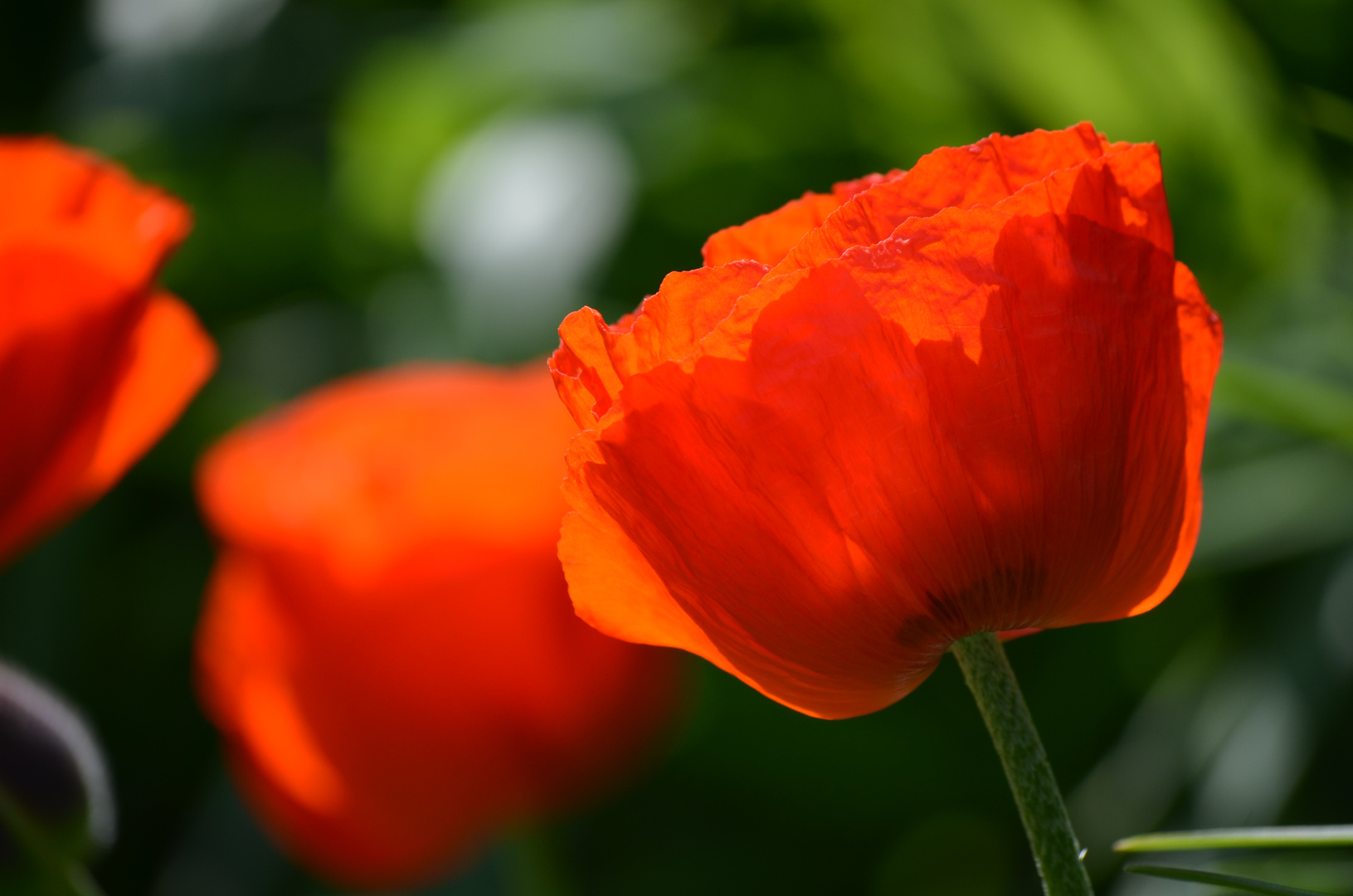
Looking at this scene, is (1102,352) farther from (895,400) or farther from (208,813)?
(208,813)

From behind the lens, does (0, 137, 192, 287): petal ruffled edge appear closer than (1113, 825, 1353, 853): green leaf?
No

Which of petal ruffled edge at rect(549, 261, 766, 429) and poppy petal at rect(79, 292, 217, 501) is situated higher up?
petal ruffled edge at rect(549, 261, 766, 429)

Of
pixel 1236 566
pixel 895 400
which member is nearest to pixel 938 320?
pixel 895 400

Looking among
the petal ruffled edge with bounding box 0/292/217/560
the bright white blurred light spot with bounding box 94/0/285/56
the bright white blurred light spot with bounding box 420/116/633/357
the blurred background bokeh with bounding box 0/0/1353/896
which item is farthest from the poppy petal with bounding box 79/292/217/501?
the bright white blurred light spot with bounding box 94/0/285/56

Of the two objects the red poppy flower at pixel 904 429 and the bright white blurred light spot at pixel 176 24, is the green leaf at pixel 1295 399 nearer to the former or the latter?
the red poppy flower at pixel 904 429

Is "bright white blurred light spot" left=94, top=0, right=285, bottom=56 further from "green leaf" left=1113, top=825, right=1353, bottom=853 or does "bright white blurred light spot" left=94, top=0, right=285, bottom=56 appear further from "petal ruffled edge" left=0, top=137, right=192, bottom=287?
"green leaf" left=1113, top=825, right=1353, bottom=853

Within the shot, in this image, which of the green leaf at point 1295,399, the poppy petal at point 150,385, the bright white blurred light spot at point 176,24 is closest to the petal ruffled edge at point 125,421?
the poppy petal at point 150,385
